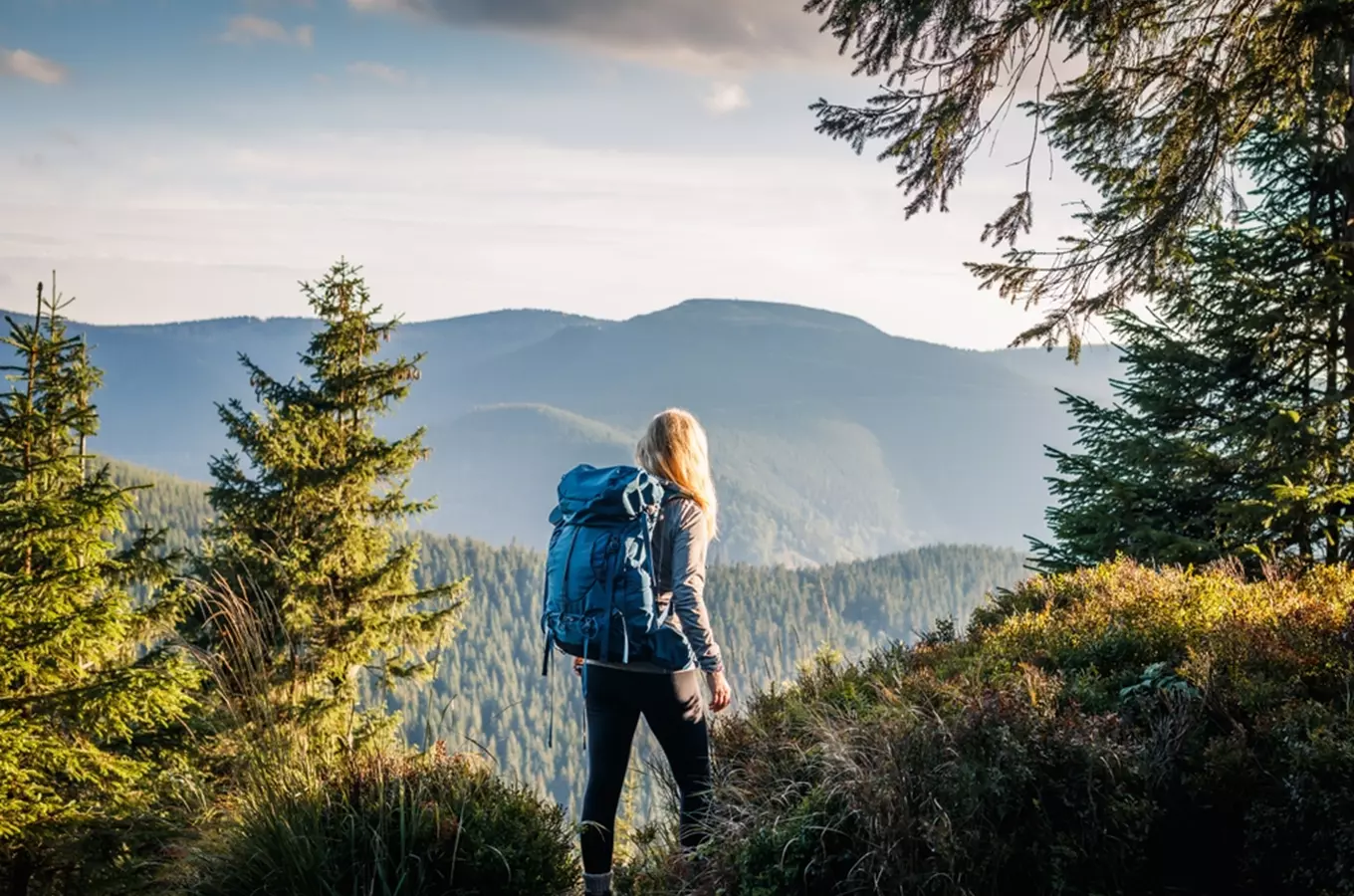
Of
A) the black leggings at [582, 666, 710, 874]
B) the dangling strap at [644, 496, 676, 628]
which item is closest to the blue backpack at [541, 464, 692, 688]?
the dangling strap at [644, 496, 676, 628]

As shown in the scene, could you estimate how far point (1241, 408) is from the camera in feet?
35.8

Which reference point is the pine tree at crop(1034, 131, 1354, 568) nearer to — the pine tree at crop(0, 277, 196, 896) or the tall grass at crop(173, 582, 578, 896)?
the tall grass at crop(173, 582, 578, 896)

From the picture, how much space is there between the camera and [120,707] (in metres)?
10.4

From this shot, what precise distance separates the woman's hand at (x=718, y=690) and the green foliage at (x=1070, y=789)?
0.32 metres

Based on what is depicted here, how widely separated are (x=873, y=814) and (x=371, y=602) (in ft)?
49.5

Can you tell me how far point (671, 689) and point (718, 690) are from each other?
0.19 meters

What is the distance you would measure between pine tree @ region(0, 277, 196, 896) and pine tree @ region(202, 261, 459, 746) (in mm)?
2966

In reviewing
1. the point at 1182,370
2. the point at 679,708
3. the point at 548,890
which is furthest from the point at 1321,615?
the point at 1182,370

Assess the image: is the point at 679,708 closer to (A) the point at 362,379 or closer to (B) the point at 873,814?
(B) the point at 873,814

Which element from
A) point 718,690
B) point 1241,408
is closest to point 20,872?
point 718,690

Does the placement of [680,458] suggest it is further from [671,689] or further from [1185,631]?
[1185,631]

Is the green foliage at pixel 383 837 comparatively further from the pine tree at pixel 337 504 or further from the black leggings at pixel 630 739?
the pine tree at pixel 337 504

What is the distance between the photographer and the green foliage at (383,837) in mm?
3895

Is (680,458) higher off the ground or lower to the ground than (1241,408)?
lower
